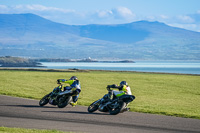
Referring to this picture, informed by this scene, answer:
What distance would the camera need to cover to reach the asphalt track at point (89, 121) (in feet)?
54.1

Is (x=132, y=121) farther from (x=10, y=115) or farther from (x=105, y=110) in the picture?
(x=10, y=115)

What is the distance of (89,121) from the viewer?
18.4 meters

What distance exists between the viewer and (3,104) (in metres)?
23.9

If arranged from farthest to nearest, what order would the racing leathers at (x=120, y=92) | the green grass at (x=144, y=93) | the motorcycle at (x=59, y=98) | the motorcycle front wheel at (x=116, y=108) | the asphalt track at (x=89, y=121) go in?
the green grass at (x=144, y=93) → the motorcycle at (x=59, y=98) → the racing leathers at (x=120, y=92) → the motorcycle front wheel at (x=116, y=108) → the asphalt track at (x=89, y=121)

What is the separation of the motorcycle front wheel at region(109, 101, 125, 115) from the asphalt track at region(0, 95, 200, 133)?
0.26 m

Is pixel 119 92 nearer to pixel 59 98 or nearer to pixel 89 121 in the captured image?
pixel 89 121

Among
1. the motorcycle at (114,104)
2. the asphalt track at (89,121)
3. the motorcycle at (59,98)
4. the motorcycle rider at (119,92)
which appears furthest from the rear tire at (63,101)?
the motorcycle rider at (119,92)

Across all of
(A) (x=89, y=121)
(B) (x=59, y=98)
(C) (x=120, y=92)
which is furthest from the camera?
(B) (x=59, y=98)

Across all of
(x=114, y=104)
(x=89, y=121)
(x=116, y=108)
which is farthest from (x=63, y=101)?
(x=89, y=121)

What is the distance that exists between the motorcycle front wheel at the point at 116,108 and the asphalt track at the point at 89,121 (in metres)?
0.26

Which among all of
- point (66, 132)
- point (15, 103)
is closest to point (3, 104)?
point (15, 103)

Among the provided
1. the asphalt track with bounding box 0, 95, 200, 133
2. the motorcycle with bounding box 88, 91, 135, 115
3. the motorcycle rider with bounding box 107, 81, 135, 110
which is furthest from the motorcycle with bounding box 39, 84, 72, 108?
the motorcycle rider with bounding box 107, 81, 135, 110

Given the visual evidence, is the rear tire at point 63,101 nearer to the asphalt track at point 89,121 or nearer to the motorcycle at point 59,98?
the motorcycle at point 59,98

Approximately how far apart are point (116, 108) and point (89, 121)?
254 cm
